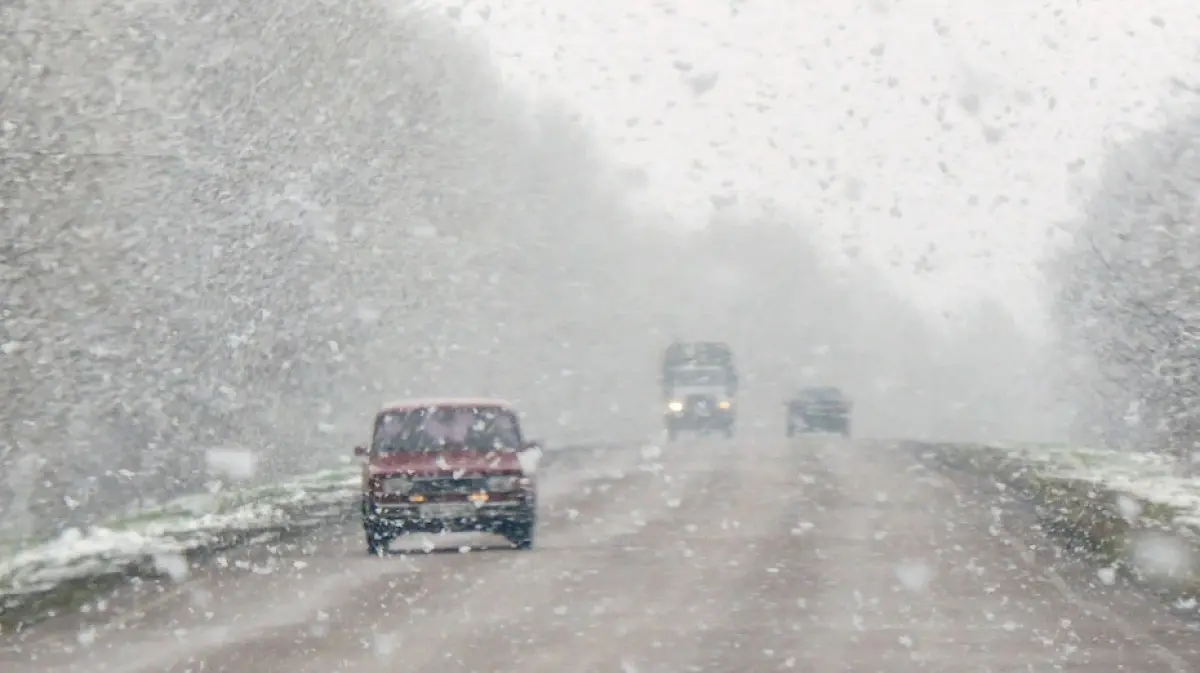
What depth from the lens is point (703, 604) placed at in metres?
15.8

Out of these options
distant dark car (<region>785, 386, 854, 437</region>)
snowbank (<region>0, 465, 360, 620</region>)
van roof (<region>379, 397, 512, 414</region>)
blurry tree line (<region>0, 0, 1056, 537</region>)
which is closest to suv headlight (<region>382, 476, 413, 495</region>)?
van roof (<region>379, 397, 512, 414</region>)

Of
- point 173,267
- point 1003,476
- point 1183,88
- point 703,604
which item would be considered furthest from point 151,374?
point 703,604

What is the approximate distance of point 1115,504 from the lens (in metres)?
22.1

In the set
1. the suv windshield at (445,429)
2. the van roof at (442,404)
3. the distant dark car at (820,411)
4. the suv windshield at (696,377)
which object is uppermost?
the van roof at (442,404)

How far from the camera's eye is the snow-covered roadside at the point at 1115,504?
17.5 meters

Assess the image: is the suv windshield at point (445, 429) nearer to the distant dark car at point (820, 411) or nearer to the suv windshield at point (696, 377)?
the suv windshield at point (696, 377)

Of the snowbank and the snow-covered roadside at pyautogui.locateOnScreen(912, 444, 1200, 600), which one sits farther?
the snowbank

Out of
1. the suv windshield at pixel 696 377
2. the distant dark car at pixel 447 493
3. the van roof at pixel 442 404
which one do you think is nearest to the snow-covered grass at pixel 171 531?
the distant dark car at pixel 447 493

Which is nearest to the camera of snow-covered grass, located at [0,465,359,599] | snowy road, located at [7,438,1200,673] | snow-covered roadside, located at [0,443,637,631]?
snowy road, located at [7,438,1200,673]

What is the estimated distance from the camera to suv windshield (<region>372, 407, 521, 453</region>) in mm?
21875

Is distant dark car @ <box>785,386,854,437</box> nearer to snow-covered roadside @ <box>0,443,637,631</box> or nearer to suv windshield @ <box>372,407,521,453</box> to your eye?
snow-covered roadside @ <box>0,443,637,631</box>

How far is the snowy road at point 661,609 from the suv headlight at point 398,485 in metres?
0.69

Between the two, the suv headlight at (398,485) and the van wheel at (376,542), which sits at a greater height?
the suv headlight at (398,485)

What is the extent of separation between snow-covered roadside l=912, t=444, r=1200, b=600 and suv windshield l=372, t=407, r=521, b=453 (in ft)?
19.9
